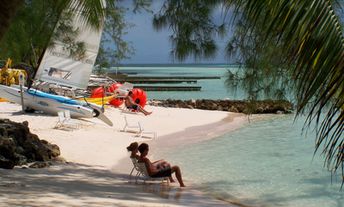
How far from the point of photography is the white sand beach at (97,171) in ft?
24.7

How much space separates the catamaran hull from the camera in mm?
18234

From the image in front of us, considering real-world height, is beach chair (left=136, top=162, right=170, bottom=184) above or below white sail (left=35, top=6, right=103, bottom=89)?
below

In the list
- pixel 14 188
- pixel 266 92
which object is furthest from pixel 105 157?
pixel 266 92

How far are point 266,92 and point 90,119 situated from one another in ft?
43.0

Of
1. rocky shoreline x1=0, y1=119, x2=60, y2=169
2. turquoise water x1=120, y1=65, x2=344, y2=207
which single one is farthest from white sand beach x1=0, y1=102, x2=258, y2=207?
turquoise water x1=120, y1=65, x2=344, y2=207

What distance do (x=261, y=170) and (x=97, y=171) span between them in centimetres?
420

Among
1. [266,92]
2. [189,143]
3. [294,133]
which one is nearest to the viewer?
[266,92]

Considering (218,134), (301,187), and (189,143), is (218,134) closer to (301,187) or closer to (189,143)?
(189,143)

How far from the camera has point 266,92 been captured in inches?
282

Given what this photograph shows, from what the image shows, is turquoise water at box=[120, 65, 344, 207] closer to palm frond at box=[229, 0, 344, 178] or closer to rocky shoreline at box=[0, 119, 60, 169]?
rocky shoreline at box=[0, 119, 60, 169]

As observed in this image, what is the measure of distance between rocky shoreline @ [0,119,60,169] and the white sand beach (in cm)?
24

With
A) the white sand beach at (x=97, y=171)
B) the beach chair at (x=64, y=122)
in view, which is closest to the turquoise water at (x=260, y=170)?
the white sand beach at (x=97, y=171)

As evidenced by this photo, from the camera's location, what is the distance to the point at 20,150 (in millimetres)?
10109

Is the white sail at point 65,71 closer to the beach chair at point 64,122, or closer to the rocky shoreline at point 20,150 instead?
the beach chair at point 64,122
